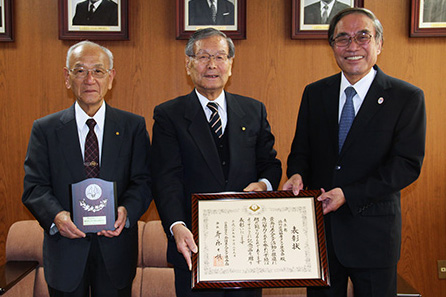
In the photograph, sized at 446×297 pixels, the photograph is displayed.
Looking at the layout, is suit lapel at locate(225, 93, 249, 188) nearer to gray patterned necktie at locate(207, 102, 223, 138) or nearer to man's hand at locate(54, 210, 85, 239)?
gray patterned necktie at locate(207, 102, 223, 138)

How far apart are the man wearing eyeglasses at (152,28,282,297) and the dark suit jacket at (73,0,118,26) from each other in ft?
→ 5.07

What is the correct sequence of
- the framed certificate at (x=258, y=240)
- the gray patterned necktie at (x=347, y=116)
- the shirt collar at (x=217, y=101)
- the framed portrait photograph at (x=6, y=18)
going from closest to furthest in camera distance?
the framed certificate at (x=258, y=240)
the gray patterned necktie at (x=347, y=116)
the shirt collar at (x=217, y=101)
the framed portrait photograph at (x=6, y=18)

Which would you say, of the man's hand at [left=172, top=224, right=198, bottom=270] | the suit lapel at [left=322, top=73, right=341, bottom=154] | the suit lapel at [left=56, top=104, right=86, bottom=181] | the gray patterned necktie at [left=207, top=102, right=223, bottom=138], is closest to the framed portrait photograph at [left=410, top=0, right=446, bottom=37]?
the suit lapel at [left=322, top=73, right=341, bottom=154]

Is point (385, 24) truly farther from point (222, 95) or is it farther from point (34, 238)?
point (34, 238)

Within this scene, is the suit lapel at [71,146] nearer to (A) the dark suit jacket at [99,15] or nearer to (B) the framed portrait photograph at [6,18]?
(A) the dark suit jacket at [99,15]

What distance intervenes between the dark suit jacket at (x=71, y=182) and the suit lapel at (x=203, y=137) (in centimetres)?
33

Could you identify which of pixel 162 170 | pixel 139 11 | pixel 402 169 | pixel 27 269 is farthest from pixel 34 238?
pixel 402 169

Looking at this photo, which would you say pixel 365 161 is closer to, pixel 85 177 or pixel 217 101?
pixel 217 101

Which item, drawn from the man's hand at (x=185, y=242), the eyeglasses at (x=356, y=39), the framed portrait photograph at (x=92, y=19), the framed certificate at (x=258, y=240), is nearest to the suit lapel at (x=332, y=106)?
the eyeglasses at (x=356, y=39)

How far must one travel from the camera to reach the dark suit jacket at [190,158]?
1.82 meters

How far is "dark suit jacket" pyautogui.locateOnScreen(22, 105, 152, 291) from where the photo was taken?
1837 mm

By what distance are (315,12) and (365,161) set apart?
1.84 meters

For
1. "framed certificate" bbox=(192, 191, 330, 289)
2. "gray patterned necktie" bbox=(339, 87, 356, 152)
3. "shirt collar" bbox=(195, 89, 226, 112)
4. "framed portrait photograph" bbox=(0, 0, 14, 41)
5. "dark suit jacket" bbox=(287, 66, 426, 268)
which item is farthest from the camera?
"framed portrait photograph" bbox=(0, 0, 14, 41)

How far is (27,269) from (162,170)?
1677mm
